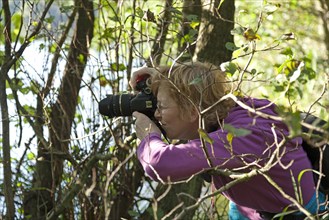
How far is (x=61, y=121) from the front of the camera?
4168mm

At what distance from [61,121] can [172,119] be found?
5.09 feet

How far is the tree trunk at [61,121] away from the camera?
4.05 m

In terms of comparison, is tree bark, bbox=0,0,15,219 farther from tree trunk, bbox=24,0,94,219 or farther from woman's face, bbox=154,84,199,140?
woman's face, bbox=154,84,199,140

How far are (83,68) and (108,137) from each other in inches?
17.0

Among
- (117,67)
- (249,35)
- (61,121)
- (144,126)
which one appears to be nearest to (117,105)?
(144,126)

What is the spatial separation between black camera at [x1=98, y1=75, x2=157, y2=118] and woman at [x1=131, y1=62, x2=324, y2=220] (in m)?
0.02

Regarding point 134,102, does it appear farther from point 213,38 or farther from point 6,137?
point 213,38

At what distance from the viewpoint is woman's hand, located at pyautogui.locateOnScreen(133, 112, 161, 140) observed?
2.68m

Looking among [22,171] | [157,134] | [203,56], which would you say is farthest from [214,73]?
[22,171]

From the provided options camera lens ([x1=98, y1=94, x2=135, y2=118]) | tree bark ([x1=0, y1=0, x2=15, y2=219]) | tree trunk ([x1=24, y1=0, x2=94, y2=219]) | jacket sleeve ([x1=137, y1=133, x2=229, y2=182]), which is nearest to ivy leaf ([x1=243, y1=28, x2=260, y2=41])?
jacket sleeve ([x1=137, y1=133, x2=229, y2=182])

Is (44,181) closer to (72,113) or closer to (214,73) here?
(72,113)

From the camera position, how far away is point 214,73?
2.74 meters

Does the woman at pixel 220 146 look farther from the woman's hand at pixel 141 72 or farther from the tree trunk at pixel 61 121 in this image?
the tree trunk at pixel 61 121

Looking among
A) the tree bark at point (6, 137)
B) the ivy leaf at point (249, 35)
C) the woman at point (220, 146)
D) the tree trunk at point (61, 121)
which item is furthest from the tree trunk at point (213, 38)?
the ivy leaf at point (249, 35)
